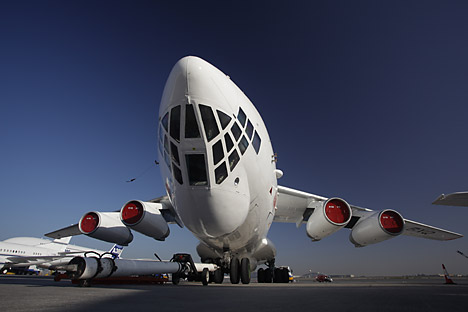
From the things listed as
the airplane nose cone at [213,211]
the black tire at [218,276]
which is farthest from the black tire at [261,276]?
the airplane nose cone at [213,211]

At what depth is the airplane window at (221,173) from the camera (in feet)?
18.5

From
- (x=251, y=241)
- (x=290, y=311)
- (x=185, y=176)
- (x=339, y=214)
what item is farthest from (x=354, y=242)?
(x=290, y=311)

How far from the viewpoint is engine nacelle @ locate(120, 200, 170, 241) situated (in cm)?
809

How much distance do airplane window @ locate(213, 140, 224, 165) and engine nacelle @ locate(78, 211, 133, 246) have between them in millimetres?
5162

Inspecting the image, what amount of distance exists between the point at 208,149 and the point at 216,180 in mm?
698

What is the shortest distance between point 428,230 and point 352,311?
1104 cm

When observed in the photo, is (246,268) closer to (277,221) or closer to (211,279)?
(211,279)

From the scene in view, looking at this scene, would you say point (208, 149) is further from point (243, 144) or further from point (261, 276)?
point (261, 276)

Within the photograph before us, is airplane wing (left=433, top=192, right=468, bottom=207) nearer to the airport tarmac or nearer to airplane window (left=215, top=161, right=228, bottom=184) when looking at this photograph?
the airport tarmac

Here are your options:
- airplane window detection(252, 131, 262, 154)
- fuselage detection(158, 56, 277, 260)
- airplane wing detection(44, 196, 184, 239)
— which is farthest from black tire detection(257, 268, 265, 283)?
airplane window detection(252, 131, 262, 154)

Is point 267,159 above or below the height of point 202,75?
below

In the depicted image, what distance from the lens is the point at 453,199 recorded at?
7.10 metres

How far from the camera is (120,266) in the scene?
21.0 ft

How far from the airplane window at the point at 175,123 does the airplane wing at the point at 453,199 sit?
664 cm
